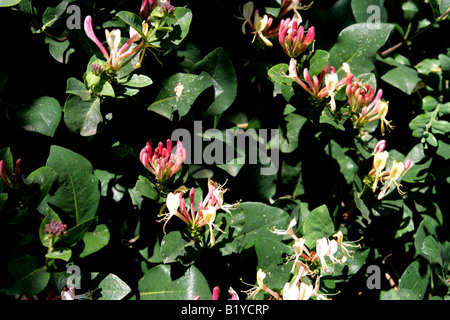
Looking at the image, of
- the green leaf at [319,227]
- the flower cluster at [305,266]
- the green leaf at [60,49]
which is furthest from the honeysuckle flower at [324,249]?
the green leaf at [60,49]

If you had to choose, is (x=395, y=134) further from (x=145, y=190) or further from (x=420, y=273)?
(x=145, y=190)

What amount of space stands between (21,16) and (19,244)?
662mm

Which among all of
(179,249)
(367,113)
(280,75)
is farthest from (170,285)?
(367,113)

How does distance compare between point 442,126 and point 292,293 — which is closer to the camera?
point 292,293

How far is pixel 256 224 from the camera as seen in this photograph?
4.52 feet

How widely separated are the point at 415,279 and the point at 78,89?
1278 mm

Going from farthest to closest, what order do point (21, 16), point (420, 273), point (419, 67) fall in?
1. point (419, 67)
2. point (420, 273)
3. point (21, 16)

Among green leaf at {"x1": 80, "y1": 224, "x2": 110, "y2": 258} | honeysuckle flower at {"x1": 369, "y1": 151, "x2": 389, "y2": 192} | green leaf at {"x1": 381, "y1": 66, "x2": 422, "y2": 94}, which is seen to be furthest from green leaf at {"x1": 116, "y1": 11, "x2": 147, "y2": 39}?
green leaf at {"x1": 381, "y1": 66, "x2": 422, "y2": 94}

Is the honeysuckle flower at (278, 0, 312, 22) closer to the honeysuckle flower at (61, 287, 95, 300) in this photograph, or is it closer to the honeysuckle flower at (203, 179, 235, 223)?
the honeysuckle flower at (203, 179, 235, 223)

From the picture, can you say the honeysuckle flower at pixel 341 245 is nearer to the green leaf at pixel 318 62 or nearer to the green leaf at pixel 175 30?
the green leaf at pixel 318 62

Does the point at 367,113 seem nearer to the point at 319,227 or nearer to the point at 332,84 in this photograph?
the point at 332,84

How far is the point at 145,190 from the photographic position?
1.20 metres

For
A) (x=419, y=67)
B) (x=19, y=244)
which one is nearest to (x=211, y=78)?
(x=19, y=244)
